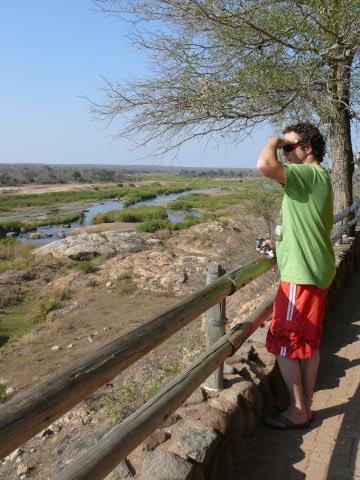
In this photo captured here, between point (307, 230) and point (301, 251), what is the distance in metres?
0.13

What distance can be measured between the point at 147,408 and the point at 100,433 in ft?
6.67

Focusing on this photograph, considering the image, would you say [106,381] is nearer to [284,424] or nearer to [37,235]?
[284,424]

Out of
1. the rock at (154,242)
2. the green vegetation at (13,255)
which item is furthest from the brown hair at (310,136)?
the rock at (154,242)

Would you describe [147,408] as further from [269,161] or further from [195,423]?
[269,161]

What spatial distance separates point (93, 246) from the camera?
3294cm

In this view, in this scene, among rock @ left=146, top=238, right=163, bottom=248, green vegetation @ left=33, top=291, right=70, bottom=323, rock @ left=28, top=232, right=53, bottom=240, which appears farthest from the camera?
rock @ left=28, top=232, right=53, bottom=240

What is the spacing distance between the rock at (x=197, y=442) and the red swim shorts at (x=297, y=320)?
0.75m

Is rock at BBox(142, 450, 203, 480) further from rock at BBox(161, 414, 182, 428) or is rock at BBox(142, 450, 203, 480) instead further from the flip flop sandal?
the flip flop sandal

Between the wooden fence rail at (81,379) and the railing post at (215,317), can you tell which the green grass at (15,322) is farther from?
the wooden fence rail at (81,379)

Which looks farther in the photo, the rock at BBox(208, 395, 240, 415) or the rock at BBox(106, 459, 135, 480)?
the rock at BBox(208, 395, 240, 415)

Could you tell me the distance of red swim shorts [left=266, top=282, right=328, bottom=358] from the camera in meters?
3.10

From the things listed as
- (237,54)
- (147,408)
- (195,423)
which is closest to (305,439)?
(195,423)

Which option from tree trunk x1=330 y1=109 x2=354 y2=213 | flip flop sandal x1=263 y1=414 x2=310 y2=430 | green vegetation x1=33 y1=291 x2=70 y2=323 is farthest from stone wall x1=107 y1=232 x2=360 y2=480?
green vegetation x1=33 y1=291 x2=70 y2=323

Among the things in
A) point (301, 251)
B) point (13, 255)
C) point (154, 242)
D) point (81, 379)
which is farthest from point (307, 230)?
point (13, 255)
